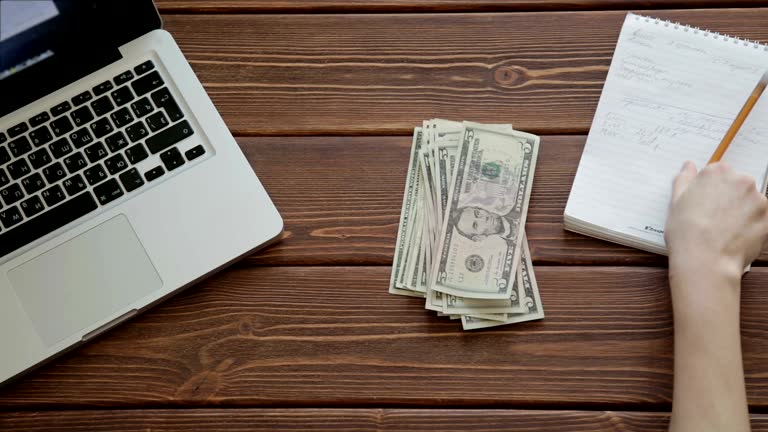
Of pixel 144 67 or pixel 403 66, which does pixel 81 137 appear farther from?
pixel 403 66

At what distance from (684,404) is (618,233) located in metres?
0.19

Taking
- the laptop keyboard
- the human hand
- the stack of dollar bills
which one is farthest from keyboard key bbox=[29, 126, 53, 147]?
the human hand

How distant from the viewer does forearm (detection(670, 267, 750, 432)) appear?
704mm

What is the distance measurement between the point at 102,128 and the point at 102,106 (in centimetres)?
3

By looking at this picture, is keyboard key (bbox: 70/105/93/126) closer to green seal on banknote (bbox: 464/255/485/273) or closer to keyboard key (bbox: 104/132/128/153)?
keyboard key (bbox: 104/132/128/153)

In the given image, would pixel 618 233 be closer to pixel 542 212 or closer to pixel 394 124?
pixel 542 212

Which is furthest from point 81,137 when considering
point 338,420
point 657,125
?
point 657,125

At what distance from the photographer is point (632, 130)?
0.83 m

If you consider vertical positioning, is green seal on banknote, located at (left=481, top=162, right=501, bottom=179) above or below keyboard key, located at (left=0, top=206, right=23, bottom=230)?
below

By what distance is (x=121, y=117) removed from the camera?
2.58 feet

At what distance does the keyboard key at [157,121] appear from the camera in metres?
0.78

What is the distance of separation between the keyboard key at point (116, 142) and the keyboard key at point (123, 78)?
0.21 ft

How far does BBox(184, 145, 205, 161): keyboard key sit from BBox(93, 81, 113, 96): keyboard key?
0.11 metres

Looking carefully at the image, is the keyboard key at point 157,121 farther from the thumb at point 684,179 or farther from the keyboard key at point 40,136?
the thumb at point 684,179
